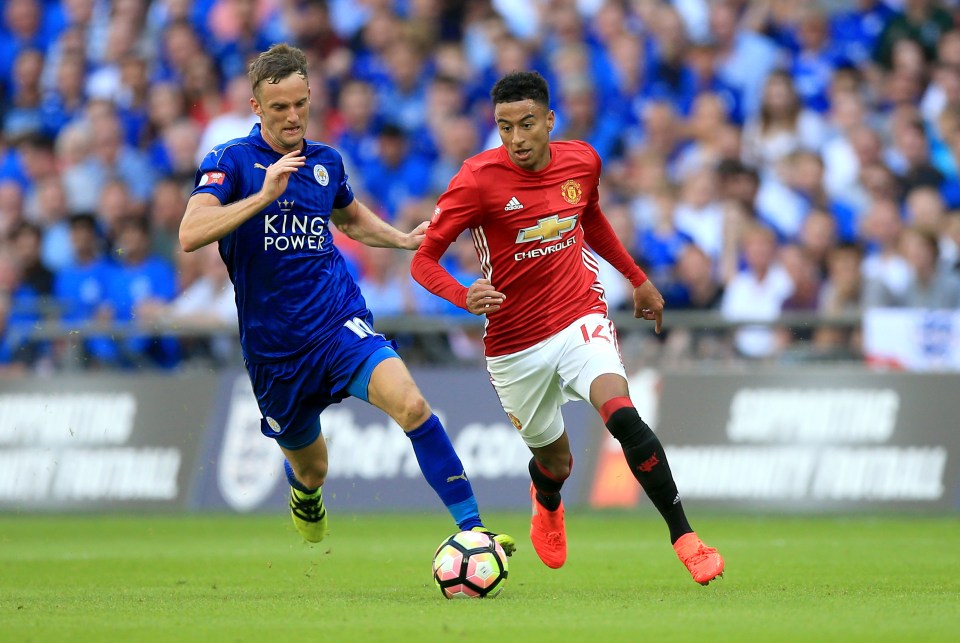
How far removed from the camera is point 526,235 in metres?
8.57

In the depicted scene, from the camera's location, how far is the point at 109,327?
16219 mm

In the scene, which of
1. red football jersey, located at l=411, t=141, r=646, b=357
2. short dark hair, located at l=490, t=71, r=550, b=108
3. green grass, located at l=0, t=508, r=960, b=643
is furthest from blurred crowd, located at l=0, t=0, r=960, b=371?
short dark hair, located at l=490, t=71, r=550, b=108

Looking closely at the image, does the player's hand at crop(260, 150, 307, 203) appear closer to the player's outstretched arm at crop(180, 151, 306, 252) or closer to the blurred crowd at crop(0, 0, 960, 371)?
the player's outstretched arm at crop(180, 151, 306, 252)

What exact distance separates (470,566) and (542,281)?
5.89 ft

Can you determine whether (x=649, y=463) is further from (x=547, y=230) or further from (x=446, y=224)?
(x=446, y=224)

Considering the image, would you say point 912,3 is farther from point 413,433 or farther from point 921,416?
point 413,433

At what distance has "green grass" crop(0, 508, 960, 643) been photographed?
6.42m

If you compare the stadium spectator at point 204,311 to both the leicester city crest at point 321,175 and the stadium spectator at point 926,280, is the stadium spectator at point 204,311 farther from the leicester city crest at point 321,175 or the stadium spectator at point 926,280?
the leicester city crest at point 321,175

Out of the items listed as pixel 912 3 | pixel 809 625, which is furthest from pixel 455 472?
pixel 912 3

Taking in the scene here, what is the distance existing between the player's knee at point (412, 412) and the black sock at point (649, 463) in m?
0.99

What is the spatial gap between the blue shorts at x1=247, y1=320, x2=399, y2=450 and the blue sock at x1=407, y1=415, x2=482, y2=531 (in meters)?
0.43

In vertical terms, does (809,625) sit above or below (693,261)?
below

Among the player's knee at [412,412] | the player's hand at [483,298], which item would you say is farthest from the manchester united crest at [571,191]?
the player's knee at [412,412]

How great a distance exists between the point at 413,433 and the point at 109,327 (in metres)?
8.88
